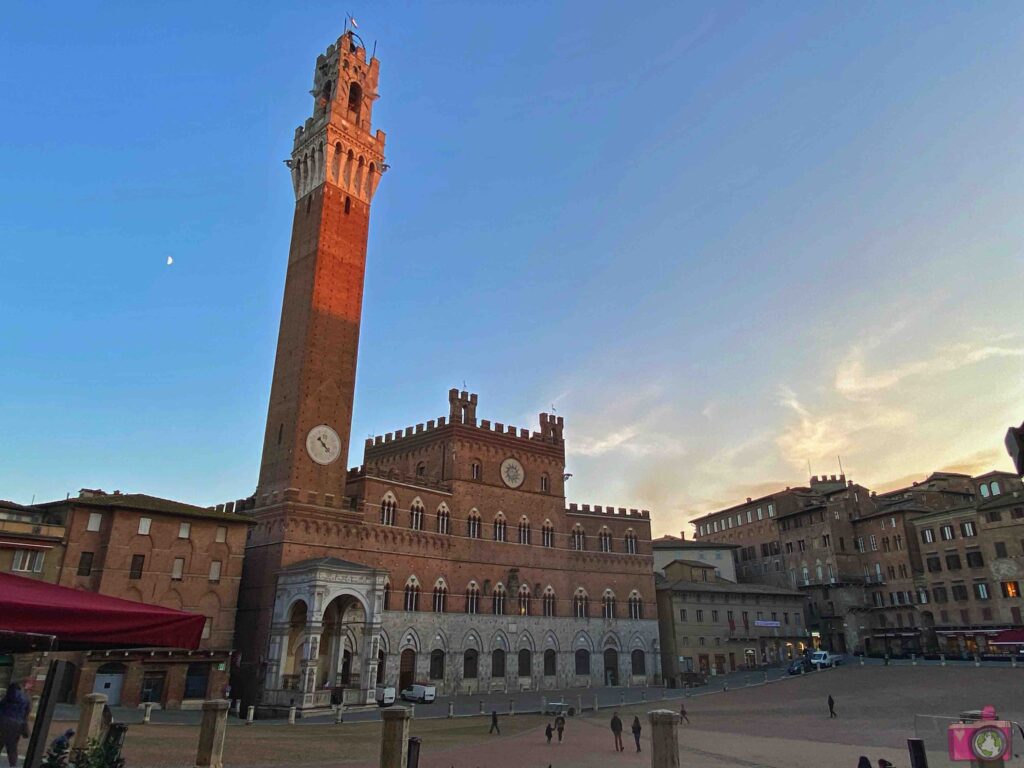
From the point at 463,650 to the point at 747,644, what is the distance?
28647 mm

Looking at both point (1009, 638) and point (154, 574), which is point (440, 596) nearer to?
point (154, 574)

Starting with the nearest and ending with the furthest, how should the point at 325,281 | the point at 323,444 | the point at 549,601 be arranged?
the point at 323,444, the point at 325,281, the point at 549,601

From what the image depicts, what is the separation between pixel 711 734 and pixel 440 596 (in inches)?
859

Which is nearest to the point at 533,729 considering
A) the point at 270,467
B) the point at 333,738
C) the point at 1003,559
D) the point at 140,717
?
the point at 333,738

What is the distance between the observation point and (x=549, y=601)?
51.8 metres

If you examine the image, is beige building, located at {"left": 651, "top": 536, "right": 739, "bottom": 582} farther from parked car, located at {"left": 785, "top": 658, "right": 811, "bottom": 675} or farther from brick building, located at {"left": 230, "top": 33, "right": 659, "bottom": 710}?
parked car, located at {"left": 785, "top": 658, "right": 811, "bottom": 675}

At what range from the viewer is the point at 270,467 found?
41.8 m

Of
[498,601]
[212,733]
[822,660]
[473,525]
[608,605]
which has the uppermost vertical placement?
[473,525]

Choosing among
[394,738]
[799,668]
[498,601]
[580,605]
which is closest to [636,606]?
[580,605]

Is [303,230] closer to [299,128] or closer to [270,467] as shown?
[299,128]

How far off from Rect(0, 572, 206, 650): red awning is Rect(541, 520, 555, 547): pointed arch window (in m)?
45.7

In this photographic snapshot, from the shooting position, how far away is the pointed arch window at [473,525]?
160ft

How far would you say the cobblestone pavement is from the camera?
2077 centimetres

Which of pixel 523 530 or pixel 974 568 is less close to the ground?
pixel 523 530
